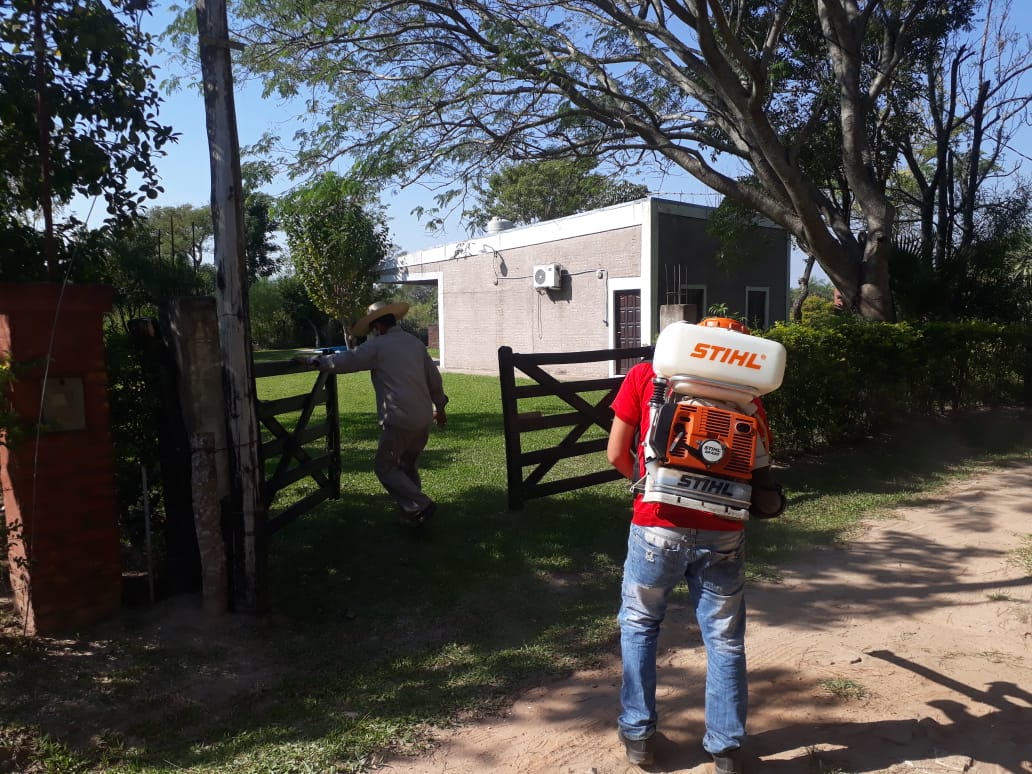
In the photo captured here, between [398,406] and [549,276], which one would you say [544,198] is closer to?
[549,276]

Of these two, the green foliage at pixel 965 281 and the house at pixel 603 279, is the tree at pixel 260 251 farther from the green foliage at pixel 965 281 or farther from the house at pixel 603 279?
the green foliage at pixel 965 281

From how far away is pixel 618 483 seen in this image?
755cm

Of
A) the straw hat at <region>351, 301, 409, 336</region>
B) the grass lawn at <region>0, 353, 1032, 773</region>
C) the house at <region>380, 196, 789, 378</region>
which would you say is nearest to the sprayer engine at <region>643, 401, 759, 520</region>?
the grass lawn at <region>0, 353, 1032, 773</region>

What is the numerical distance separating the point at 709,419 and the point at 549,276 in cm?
1688

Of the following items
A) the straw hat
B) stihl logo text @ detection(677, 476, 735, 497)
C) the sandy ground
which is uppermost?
the straw hat

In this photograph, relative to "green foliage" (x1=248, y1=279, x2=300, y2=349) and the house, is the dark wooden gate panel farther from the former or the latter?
"green foliage" (x1=248, y1=279, x2=300, y2=349)

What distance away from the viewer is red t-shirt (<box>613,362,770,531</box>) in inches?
112

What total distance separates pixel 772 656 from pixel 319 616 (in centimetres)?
257

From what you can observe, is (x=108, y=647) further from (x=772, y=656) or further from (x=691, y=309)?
(x=691, y=309)

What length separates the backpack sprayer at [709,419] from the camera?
2762 millimetres

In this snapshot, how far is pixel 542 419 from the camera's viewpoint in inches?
260

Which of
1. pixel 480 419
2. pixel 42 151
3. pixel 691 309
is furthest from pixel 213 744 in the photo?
pixel 480 419

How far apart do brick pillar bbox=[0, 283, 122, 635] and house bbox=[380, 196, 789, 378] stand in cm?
1222

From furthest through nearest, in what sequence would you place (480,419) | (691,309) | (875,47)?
(875,47) → (480,419) → (691,309)
